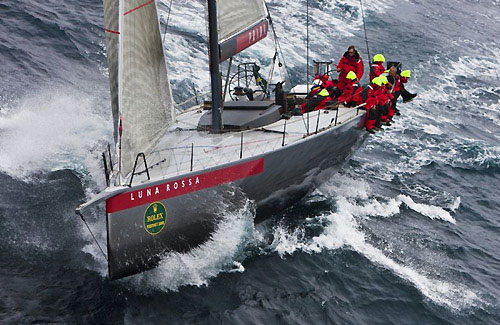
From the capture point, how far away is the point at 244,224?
10.1 metres

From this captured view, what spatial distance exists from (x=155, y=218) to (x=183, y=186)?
2.15 ft

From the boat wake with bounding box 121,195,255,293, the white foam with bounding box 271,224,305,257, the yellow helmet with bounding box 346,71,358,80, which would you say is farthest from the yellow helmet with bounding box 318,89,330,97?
the boat wake with bounding box 121,195,255,293

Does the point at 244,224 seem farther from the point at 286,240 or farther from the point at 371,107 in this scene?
the point at 371,107

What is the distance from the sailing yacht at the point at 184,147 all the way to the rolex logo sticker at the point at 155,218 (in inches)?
0.6

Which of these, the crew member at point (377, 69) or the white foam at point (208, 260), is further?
the crew member at point (377, 69)

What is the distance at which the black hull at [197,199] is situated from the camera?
8.57m

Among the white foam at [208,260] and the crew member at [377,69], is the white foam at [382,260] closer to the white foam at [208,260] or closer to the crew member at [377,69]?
the white foam at [208,260]

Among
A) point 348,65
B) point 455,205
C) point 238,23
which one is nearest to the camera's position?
point 238,23

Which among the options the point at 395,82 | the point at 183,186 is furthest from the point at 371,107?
the point at 183,186

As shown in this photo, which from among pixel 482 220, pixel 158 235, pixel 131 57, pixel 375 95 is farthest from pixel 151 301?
pixel 482 220

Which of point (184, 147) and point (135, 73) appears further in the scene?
point (184, 147)

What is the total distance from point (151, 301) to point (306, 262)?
295cm

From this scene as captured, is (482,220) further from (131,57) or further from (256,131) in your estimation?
(131,57)

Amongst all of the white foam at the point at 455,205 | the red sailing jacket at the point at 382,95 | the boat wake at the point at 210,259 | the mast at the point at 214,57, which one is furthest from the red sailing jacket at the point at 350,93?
the boat wake at the point at 210,259
